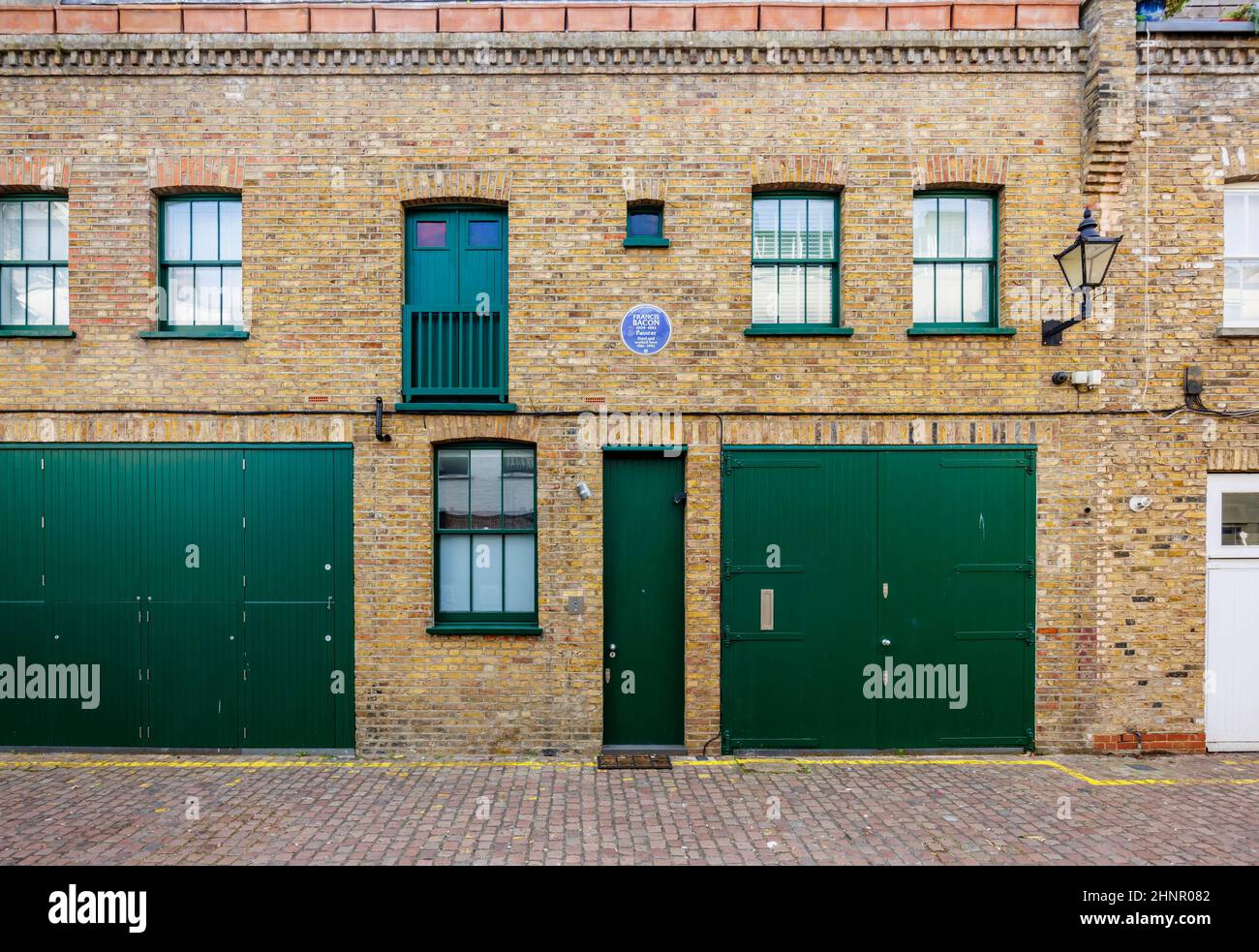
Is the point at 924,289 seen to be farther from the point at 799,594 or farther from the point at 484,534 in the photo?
the point at 484,534

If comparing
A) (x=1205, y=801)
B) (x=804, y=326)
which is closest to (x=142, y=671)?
(x=804, y=326)

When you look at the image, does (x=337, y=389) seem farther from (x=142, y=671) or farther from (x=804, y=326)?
(x=804, y=326)

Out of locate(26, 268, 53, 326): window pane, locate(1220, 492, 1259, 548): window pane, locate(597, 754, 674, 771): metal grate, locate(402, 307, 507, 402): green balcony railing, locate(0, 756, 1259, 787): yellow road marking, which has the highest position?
locate(26, 268, 53, 326): window pane

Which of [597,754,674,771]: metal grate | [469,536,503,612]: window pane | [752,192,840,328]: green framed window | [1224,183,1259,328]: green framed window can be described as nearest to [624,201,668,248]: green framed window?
[752,192,840,328]: green framed window

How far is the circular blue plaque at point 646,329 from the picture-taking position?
764cm

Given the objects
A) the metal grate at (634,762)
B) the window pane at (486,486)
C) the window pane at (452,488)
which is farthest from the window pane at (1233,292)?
the window pane at (452,488)

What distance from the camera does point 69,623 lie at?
7.66 m

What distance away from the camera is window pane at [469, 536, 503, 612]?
7.84 m

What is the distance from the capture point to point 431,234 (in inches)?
309

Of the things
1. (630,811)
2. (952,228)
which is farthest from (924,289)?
(630,811)

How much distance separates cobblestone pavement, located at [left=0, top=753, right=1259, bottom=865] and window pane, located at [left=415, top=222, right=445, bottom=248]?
589cm

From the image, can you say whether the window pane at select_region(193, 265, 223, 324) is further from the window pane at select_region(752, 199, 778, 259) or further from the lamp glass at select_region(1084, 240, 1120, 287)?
the lamp glass at select_region(1084, 240, 1120, 287)

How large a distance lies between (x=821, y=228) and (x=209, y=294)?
23.5 ft

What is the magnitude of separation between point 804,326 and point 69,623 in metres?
9.01
